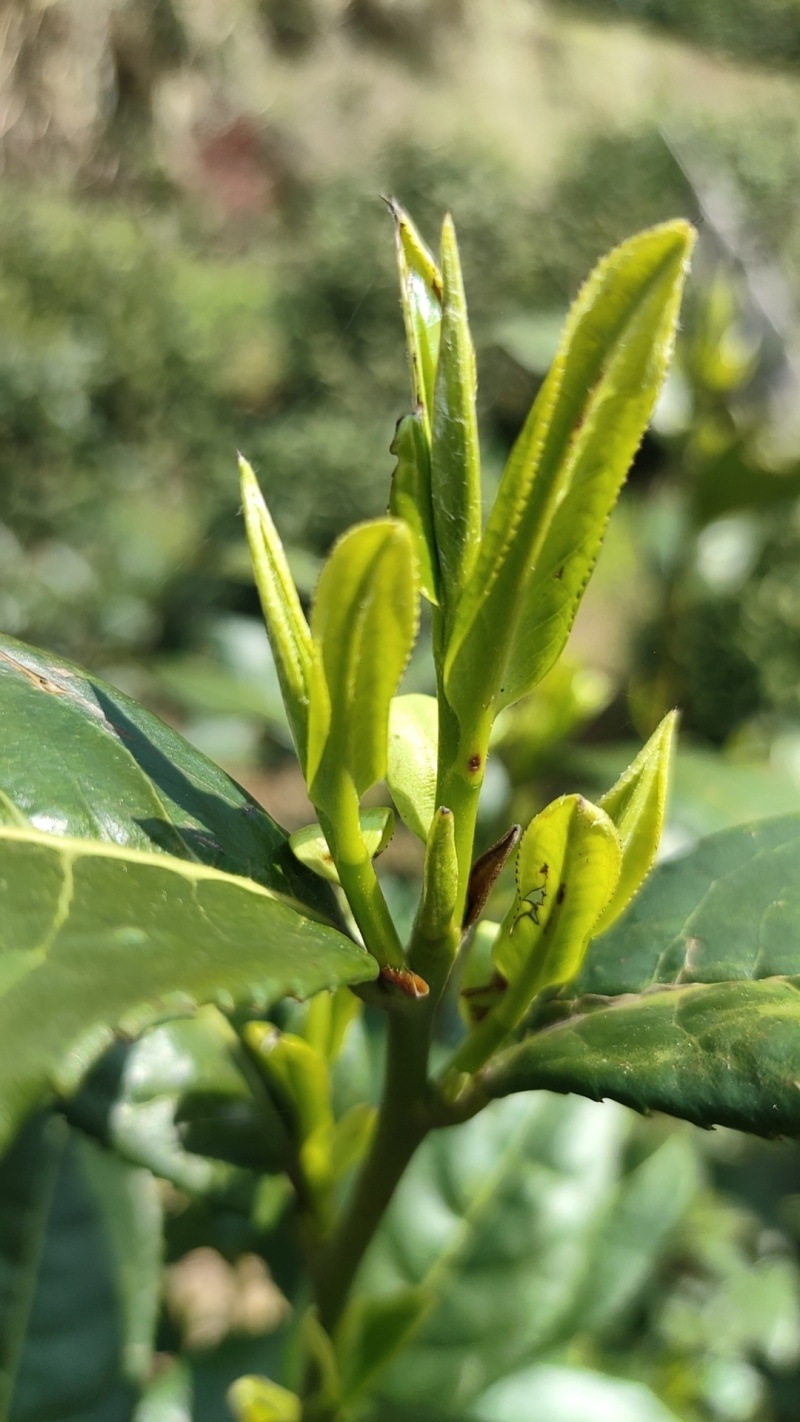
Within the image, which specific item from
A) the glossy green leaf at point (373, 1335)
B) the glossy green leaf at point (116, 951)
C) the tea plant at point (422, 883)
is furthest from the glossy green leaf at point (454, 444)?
the glossy green leaf at point (373, 1335)

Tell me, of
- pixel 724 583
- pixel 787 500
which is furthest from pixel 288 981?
pixel 724 583

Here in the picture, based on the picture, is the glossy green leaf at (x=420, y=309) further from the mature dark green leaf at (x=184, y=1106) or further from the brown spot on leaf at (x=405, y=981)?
the mature dark green leaf at (x=184, y=1106)

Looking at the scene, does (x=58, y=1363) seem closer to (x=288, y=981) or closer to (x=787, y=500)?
(x=288, y=981)

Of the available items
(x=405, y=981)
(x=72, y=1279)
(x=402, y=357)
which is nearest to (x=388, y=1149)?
(x=405, y=981)

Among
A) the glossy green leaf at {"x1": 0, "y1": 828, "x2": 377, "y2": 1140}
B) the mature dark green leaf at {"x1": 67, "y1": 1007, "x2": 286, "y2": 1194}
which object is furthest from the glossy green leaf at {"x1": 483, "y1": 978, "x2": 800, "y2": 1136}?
the mature dark green leaf at {"x1": 67, "y1": 1007, "x2": 286, "y2": 1194}

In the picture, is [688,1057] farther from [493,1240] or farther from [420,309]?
[493,1240]

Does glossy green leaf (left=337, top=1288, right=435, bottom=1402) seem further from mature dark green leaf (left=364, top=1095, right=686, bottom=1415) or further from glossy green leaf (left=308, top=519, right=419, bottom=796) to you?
glossy green leaf (left=308, top=519, right=419, bottom=796)

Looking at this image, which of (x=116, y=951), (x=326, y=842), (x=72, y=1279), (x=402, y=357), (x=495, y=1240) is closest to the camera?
(x=116, y=951)
